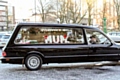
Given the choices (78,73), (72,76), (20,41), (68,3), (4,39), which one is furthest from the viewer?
(68,3)

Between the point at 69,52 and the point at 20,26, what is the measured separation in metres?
2.05

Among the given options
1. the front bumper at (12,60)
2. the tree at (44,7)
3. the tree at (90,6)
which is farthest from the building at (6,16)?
the front bumper at (12,60)

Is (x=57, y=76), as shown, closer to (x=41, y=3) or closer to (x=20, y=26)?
(x=20, y=26)

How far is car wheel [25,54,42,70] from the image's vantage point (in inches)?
374

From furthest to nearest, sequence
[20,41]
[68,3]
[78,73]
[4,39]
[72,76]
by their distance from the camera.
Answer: [68,3]
[4,39]
[20,41]
[78,73]
[72,76]

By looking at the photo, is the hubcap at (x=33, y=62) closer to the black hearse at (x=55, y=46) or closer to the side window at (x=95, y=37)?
the black hearse at (x=55, y=46)

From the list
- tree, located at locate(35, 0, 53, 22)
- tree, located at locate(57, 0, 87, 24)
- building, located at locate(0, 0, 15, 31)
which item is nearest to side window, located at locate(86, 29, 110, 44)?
tree, located at locate(57, 0, 87, 24)

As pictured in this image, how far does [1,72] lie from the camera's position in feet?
30.3

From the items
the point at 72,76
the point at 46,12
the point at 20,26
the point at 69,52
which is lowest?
the point at 72,76

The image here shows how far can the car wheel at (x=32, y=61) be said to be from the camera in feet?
31.2

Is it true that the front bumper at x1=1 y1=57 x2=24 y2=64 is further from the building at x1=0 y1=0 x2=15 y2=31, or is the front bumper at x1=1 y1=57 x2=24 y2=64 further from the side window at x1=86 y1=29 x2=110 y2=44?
the building at x1=0 y1=0 x2=15 y2=31

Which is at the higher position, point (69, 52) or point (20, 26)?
point (20, 26)

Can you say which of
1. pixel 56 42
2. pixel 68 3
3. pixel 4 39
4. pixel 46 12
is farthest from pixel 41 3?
pixel 56 42

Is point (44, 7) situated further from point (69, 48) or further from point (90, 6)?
point (69, 48)
